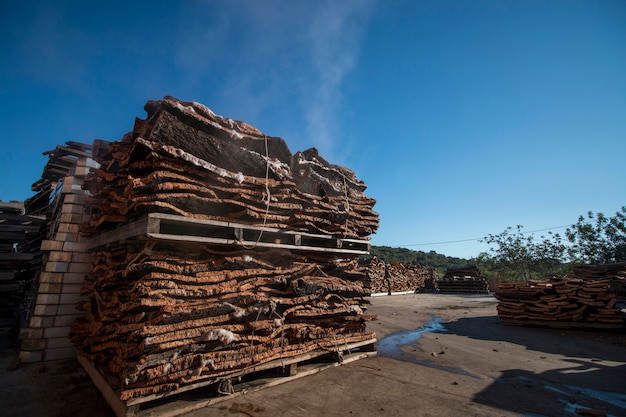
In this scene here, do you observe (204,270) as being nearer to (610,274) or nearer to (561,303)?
(561,303)

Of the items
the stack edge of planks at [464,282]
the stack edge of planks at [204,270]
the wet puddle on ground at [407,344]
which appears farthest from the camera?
the stack edge of planks at [464,282]

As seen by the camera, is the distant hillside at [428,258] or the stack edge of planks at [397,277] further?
the distant hillside at [428,258]

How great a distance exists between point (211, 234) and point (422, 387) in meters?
3.40

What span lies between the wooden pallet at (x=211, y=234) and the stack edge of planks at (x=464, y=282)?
23274 millimetres

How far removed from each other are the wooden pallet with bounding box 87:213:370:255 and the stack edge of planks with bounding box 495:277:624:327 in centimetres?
804

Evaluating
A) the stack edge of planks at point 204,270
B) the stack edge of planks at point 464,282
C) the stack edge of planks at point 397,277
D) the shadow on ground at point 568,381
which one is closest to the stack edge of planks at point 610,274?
the shadow on ground at point 568,381

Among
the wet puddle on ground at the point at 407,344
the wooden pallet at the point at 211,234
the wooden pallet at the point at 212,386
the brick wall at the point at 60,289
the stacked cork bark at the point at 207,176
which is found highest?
the stacked cork bark at the point at 207,176

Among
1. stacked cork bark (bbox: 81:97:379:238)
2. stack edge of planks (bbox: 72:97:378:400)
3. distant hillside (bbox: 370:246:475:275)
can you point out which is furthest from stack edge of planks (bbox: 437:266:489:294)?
distant hillside (bbox: 370:246:475:275)

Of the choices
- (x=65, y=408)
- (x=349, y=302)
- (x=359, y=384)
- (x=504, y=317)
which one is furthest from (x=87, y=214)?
(x=504, y=317)

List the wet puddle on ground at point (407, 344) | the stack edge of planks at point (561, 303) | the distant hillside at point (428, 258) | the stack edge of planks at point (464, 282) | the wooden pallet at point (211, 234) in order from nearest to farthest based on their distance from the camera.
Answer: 1. the wooden pallet at point (211, 234)
2. the wet puddle on ground at point (407, 344)
3. the stack edge of planks at point (561, 303)
4. the stack edge of planks at point (464, 282)
5. the distant hillside at point (428, 258)

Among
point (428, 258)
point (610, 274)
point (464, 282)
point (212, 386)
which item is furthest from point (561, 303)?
point (428, 258)

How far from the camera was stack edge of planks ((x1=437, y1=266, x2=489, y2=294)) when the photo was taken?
76.9 feet

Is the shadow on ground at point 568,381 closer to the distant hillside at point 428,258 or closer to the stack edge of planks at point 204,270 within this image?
the stack edge of planks at point 204,270

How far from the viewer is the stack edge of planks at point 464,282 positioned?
23.5 m
